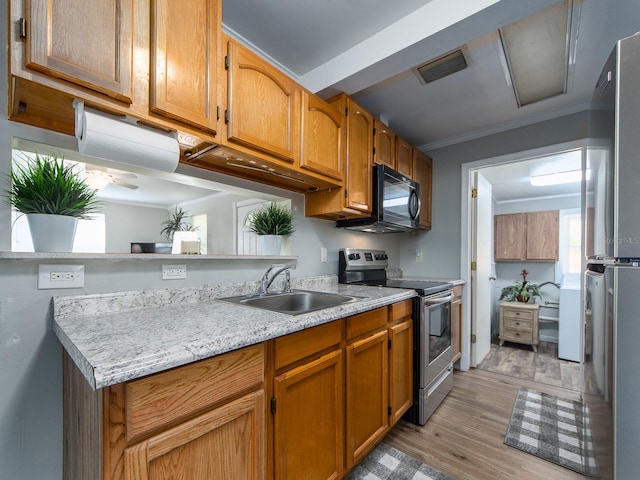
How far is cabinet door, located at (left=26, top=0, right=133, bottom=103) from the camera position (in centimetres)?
80

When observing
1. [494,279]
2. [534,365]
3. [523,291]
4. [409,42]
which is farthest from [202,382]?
[523,291]

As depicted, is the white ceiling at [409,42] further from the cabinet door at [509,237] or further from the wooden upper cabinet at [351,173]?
the cabinet door at [509,237]

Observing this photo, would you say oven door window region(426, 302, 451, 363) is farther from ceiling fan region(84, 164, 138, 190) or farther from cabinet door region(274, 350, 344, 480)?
ceiling fan region(84, 164, 138, 190)

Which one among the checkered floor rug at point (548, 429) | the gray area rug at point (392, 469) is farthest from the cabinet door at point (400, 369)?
the checkered floor rug at point (548, 429)

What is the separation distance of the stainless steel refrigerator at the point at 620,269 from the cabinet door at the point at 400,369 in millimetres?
952

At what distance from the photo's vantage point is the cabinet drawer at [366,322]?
56.2 inches

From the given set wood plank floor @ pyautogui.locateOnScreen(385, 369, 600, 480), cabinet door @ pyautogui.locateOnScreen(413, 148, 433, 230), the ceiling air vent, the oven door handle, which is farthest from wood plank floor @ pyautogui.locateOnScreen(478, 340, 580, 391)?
the ceiling air vent

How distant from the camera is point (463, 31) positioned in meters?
1.41

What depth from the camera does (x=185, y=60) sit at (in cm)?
110

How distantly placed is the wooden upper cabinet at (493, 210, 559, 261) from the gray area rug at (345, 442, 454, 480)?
379 cm

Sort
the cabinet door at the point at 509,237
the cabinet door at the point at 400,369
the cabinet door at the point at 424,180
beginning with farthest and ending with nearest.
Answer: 1. the cabinet door at the point at 509,237
2. the cabinet door at the point at 424,180
3. the cabinet door at the point at 400,369

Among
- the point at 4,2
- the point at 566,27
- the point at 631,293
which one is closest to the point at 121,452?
the point at 631,293

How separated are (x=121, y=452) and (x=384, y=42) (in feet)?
6.70

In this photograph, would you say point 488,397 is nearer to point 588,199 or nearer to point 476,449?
point 476,449
